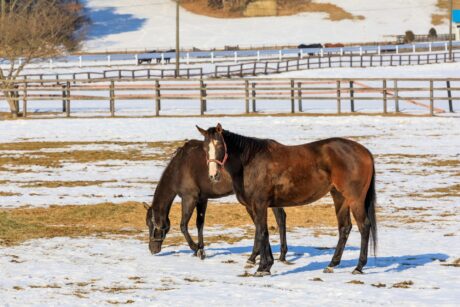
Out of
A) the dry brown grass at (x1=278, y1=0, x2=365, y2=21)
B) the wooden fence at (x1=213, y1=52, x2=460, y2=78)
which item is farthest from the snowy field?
the dry brown grass at (x1=278, y1=0, x2=365, y2=21)

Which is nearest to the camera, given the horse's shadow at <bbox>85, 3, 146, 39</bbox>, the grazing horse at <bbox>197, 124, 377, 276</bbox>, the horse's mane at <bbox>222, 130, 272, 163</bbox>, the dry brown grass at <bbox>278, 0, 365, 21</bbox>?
the horse's mane at <bbox>222, 130, 272, 163</bbox>

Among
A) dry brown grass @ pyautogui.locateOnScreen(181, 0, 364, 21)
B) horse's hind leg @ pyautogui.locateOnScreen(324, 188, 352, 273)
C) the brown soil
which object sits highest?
dry brown grass @ pyautogui.locateOnScreen(181, 0, 364, 21)

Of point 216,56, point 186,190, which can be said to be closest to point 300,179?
point 186,190

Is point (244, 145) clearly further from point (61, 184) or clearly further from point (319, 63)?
point (319, 63)

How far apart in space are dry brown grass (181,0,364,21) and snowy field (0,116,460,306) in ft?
358

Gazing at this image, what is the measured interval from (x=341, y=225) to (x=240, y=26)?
113824 mm

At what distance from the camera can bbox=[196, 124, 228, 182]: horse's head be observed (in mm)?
11539

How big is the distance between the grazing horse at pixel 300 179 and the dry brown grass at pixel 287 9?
119 metres

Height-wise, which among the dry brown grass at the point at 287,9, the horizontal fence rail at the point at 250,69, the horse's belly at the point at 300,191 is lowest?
the horse's belly at the point at 300,191

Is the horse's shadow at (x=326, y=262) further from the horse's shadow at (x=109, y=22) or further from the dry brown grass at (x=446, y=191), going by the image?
the horse's shadow at (x=109, y=22)

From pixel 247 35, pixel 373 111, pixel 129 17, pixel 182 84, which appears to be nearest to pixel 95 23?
pixel 129 17

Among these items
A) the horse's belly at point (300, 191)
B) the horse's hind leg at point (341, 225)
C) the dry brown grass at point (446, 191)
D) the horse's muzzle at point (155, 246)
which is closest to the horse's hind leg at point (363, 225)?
the horse's hind leg at point (341, 225)

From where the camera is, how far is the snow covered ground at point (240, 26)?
378ft

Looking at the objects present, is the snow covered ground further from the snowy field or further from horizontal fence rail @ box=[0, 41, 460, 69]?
the snowy field
